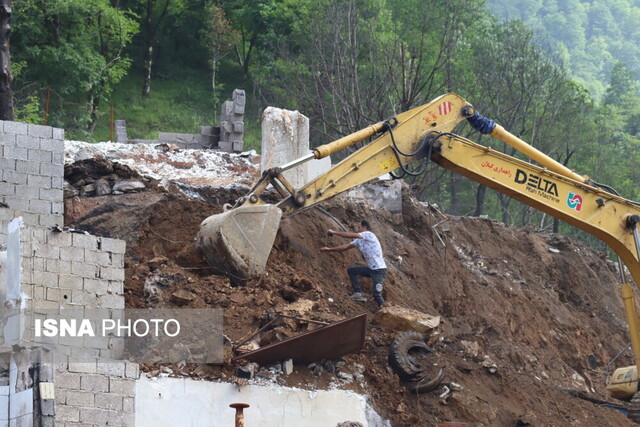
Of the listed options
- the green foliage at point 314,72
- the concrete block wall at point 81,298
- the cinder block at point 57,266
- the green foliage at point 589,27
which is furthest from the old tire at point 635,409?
the green foliage at point 589,27

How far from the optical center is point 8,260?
10.8m

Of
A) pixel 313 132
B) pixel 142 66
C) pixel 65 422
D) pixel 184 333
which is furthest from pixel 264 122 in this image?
pixel 142 66

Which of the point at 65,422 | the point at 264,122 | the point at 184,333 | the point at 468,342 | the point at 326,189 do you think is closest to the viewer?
the point at 65,422

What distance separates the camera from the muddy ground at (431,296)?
14664 mm

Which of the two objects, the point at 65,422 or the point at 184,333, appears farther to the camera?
the point at 184,333

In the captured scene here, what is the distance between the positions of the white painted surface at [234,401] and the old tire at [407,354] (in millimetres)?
802

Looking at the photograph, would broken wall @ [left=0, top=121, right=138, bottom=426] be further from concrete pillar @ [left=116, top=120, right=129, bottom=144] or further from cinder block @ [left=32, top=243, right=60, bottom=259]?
concrete pillar @ [left=116, top=120, right=129, bottom=144]

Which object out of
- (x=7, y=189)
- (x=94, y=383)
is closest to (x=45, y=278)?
(x=94, y=383)

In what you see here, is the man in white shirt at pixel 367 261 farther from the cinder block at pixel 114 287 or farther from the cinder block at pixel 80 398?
the cinder block at pixel 80 398

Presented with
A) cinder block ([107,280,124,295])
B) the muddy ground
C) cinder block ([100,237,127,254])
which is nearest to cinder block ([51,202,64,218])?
Answer: the muddy ground

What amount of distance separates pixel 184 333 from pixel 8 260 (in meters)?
3.52

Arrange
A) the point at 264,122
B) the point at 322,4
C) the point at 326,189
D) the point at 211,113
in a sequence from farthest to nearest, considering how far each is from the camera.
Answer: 1. the point at 211,113
2. the point at 322,4
3. the point at 264,122
4. the point at 326,189

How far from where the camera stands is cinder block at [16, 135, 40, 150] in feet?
46.1

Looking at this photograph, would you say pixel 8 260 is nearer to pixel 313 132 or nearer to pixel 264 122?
pixel 264 122
